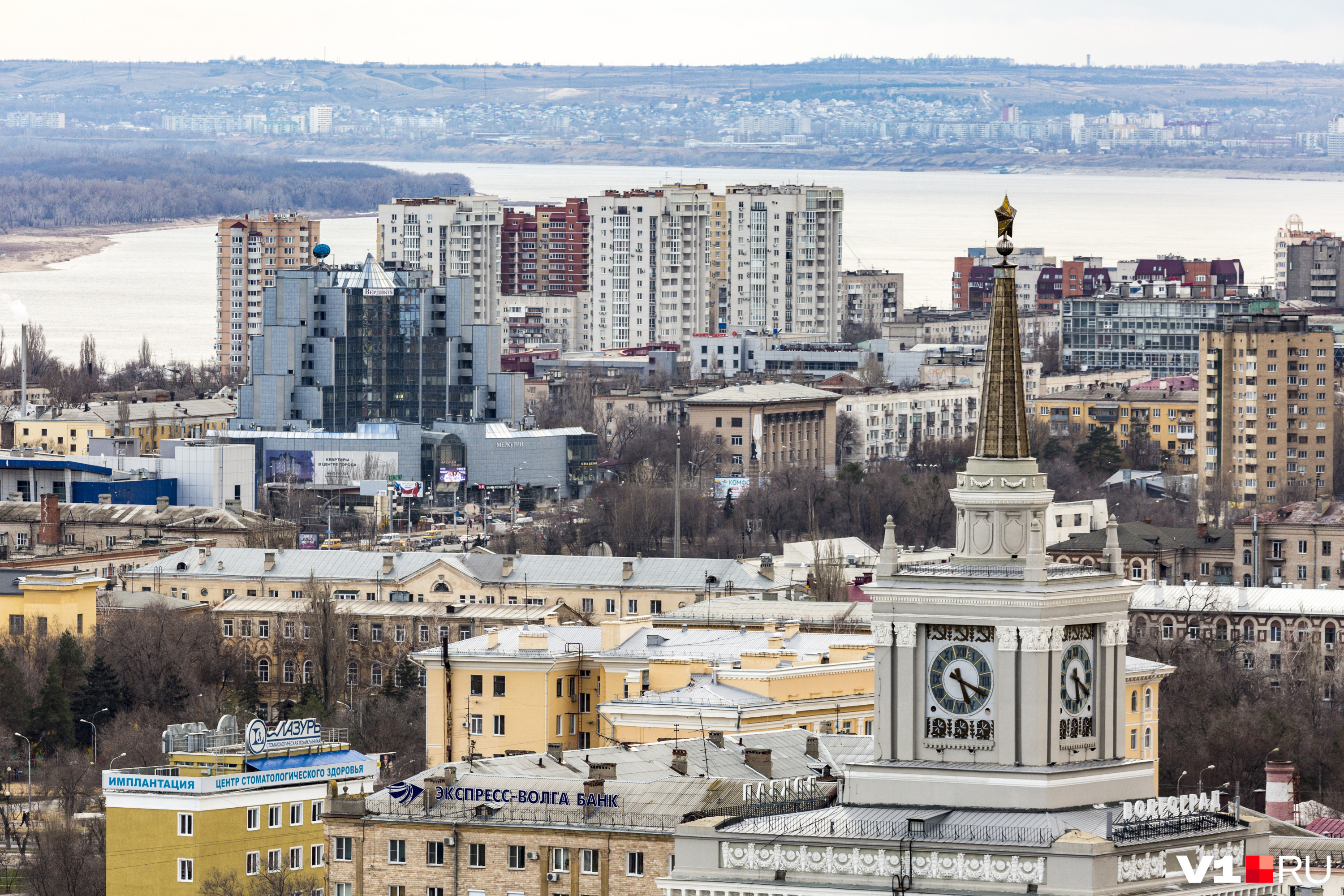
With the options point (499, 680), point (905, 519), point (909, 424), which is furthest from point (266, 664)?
point (909, 424)

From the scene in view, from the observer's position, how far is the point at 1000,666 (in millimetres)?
31766


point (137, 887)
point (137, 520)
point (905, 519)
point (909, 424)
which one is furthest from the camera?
point (909, 424)

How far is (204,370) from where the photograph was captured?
654ft

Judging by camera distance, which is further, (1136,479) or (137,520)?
(1136,479)

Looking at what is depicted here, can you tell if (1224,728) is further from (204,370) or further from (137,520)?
(204,370)

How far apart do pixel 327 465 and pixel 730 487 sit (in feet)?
49.3

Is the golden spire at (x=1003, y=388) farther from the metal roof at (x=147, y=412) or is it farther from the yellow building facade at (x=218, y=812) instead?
the metal roof at (x=147, y=412)

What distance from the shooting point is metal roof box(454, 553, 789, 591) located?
8694 centimetres

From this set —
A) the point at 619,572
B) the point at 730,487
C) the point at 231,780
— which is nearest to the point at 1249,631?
the point at 619,572

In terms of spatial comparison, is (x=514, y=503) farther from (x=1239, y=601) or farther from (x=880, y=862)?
(x=880, y=862)

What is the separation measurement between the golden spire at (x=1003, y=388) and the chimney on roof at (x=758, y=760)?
1362 cm

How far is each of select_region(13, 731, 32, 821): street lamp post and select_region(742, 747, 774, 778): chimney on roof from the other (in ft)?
68.7

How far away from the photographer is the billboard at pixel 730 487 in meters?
133

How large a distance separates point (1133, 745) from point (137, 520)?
176 feet
